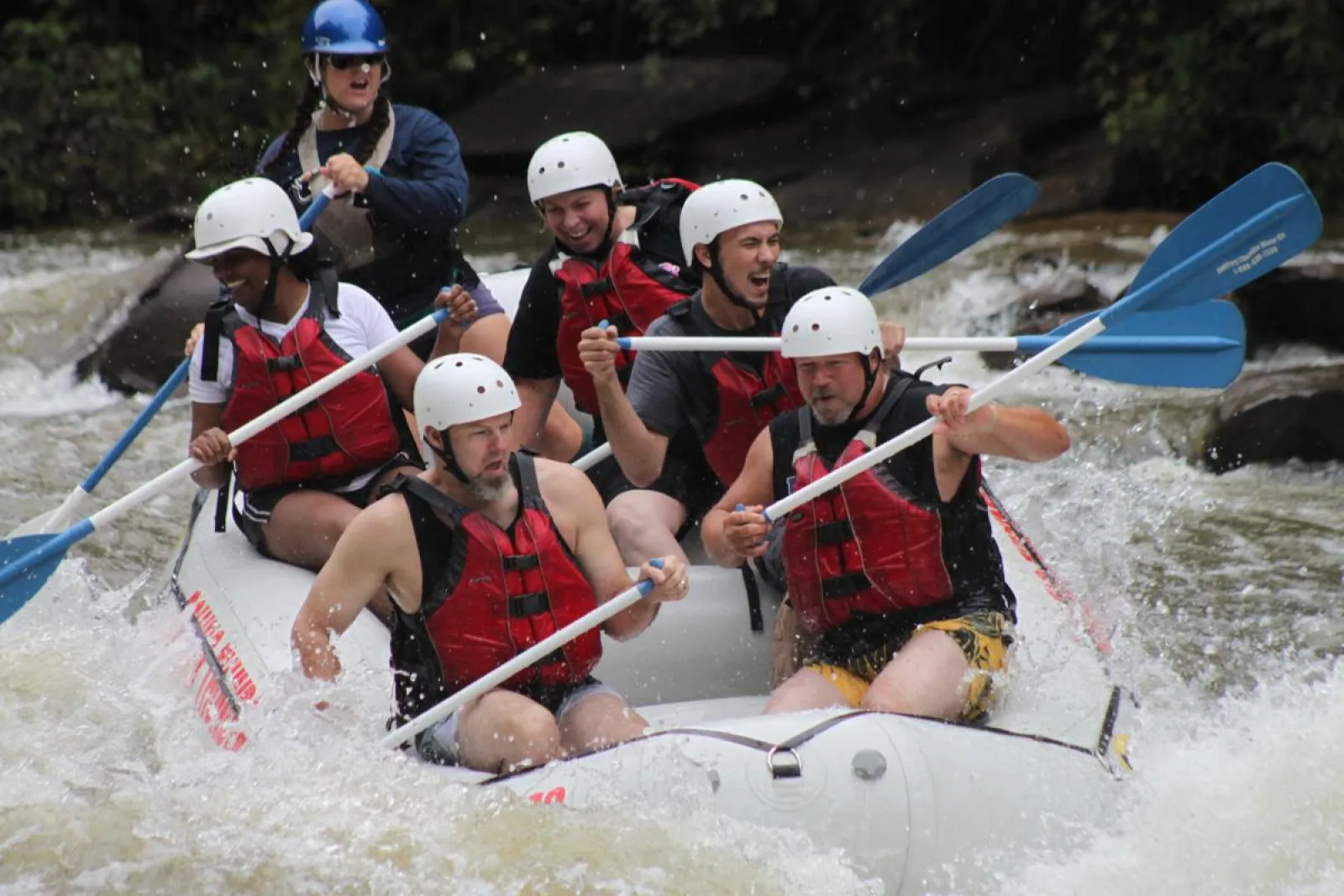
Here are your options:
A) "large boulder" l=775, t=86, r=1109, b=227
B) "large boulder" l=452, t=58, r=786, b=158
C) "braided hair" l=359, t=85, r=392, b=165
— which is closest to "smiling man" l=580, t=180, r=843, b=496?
"braided hair" l=359, t=85, r=392, b=165

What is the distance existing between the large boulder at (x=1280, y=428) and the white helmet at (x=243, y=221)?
14.8 feet

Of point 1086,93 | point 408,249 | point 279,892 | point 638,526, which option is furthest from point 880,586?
point 1086,93

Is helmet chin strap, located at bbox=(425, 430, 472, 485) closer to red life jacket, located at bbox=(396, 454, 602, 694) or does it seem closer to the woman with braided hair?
red life jacket, located at bbox=(396, 454, 602, 694)

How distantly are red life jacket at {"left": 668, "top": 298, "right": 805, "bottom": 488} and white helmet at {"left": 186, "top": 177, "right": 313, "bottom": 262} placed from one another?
3.28ft

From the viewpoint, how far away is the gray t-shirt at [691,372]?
4.71m

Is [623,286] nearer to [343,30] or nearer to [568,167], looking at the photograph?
[568,167]

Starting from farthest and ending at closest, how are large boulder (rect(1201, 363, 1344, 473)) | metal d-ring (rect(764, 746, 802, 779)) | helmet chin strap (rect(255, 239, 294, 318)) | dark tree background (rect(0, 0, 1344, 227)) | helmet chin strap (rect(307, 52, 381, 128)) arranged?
dark tree background (rect(0, 0, 1344, 227)) → large boulder (rect(1201, 363, 1344, 473)) → helmet chin strap (rect(307, 52, 381, 128)) → helmet chin strap (rect(255, 239, 294, 318)) → metal d-ring (rect(764, 746, 802, 779))

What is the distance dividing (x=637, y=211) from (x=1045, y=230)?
6.70m

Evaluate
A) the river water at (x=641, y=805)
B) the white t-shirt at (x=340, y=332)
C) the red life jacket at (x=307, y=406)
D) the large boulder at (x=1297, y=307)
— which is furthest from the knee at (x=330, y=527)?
the large boulder at (x=1297, y=307)

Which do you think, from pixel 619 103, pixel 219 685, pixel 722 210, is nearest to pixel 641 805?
pixel 219 685

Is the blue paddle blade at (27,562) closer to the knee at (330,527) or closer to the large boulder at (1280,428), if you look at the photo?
the knee at (330,527)

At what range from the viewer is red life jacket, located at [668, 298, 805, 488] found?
467 cm

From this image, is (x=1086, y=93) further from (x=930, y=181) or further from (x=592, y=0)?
(x=592, y=0)

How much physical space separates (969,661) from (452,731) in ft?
3.62
